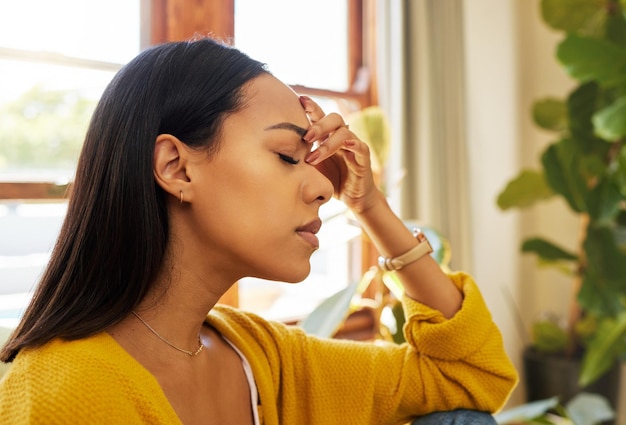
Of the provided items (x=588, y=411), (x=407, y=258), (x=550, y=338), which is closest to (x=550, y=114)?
(x=550, y=338)

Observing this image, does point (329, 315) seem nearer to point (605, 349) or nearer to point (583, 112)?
point (605, 349)

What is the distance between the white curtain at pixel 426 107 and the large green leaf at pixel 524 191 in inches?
8.3

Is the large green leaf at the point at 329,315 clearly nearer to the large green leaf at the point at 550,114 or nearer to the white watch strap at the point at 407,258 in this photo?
the white watch strap at the point at 407,258

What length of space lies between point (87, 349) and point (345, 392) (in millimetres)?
535

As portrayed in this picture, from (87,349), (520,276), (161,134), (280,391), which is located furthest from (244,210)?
(520,276)

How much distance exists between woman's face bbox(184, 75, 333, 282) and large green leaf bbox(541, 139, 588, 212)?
1.78m

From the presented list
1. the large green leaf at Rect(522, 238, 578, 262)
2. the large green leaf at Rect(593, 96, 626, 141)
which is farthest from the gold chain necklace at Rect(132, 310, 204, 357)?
the large green leaf at Rect(522, 238, 578, 262)

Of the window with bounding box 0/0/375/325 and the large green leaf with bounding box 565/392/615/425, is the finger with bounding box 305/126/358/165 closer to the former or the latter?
the window with bounding box 0/0/375/325

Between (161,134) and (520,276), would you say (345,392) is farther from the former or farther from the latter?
(520,276)

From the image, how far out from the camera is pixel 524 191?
269 cm

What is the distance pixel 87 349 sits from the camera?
775 millimetres

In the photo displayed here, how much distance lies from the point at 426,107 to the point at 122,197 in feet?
5.96

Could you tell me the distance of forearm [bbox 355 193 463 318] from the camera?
1.15m

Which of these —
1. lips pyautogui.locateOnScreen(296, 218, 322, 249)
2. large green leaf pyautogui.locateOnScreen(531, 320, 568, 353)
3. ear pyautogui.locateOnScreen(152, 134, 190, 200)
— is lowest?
large green leaf pyautogui.locateOnScreen(531, 320, 568, 353)
